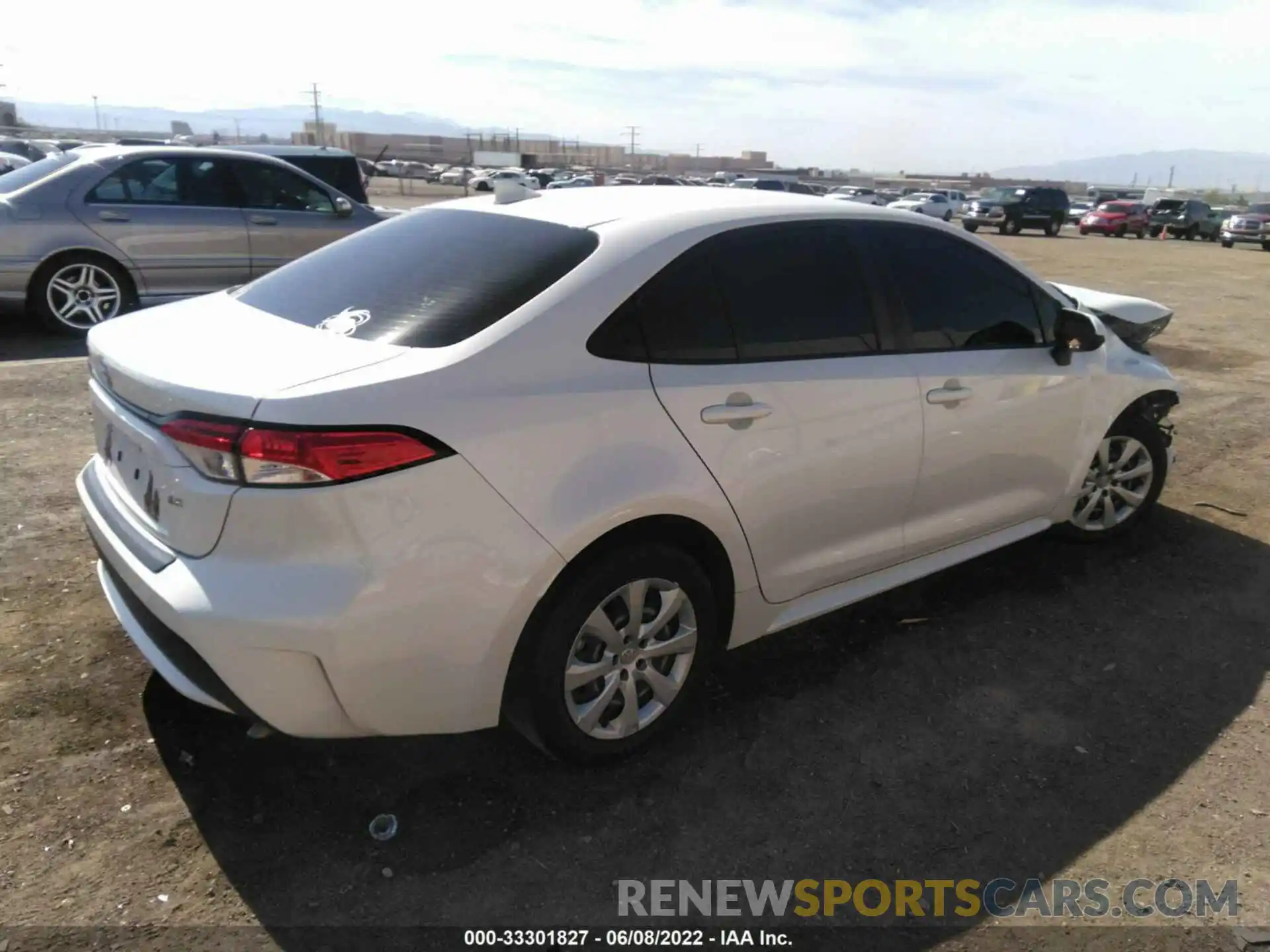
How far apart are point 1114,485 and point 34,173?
28.4ft

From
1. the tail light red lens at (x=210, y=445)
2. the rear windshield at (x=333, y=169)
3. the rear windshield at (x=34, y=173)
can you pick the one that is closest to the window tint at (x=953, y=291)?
the tail light red lens at (x=210, y=445)

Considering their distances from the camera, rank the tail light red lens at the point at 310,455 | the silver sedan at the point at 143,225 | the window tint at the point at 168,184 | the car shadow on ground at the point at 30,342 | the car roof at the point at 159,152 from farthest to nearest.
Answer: the car roof at the point at 159,152 → the window tint at the point at 168,184 → the silver sedan at the point at 143,225 → the car shadow on ground at the point at 30,342 → the tail light red lens at the point at 310,455

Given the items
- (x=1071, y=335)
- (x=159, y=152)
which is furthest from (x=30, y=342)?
(x=1071, y=335)

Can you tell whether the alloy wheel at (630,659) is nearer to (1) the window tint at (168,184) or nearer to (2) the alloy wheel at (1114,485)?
(2) the alloy wheel at (1114,485)

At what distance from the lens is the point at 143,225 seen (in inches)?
323

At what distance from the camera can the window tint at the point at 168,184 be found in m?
8.13

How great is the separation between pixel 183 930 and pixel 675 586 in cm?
155

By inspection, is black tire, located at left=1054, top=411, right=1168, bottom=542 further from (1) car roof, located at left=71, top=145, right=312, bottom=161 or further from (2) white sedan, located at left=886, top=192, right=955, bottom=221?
(2) white sedan, located at left=886, top=192, right=955, bottom=221

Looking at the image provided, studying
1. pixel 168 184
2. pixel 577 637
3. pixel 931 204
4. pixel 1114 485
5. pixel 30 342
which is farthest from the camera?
pixel 931 204

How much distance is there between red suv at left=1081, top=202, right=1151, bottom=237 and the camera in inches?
1387

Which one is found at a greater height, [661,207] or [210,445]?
[661,207]

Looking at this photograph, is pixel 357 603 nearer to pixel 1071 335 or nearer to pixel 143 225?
pixel 1071 335

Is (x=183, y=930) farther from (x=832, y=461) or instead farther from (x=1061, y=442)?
(x=1061, y=442)

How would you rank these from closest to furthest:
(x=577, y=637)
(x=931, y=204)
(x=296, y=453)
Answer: (x=296, y=453) < (x=577, y=637) < (x=931, y=204)
